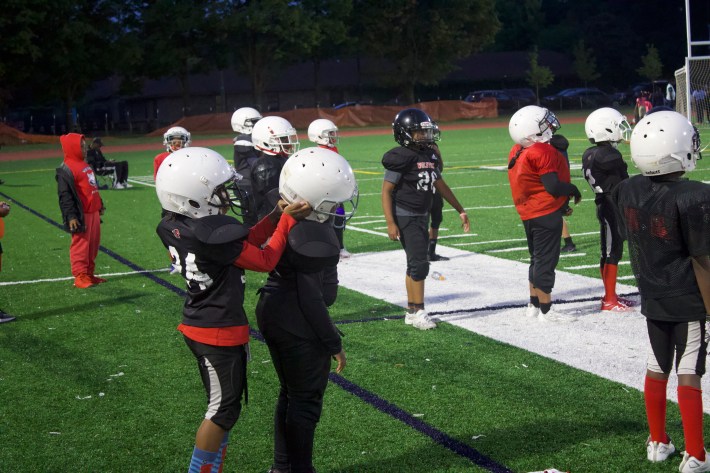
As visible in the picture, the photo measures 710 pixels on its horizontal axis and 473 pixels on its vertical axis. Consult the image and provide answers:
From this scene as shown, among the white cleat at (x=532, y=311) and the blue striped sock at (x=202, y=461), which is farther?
the white cleat at (x=532, y=311)

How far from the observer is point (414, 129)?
8773 mm

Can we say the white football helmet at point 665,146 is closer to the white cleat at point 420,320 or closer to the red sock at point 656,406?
the red sock at point 656,406

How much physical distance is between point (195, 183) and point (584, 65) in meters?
73.1

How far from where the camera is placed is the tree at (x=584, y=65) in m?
74.4

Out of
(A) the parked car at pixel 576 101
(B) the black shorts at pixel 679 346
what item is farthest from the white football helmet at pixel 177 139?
(A) the parked car at pixel 576 101

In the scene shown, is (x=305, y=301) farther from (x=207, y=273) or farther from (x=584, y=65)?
(x=584, y=65)

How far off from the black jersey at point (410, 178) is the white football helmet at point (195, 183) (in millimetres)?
3828

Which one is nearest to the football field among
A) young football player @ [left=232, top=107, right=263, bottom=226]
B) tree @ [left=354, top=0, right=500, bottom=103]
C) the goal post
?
young football player @ [left=232, top=107, right=263, bottom=226]

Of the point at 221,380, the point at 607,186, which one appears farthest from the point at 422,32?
the point at 221,380

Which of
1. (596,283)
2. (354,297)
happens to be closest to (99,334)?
(354,297)

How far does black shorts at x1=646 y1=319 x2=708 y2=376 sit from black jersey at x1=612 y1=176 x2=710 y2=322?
0.07m

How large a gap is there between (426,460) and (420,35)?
2543 inches

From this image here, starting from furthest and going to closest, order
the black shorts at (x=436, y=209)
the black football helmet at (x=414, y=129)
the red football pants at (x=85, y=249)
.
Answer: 1. the black shorts at (x=436, y=209)
2. the red football pants at (x=85, y=249)
3. the black football helmet at (x=414, y=129)

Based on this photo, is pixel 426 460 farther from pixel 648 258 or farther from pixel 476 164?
pixel 476 164
